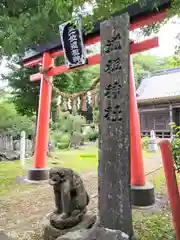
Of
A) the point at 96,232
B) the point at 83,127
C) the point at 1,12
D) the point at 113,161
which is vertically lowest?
the point at 96,232

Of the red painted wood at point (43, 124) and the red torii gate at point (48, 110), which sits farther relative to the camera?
the red painted wood at point (43, 124)

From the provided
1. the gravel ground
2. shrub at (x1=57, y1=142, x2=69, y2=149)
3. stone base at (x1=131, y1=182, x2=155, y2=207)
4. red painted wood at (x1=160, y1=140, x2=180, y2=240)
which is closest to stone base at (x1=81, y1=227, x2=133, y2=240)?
red painted wood at (x1=160, y1=140, x2=180, y2=240)

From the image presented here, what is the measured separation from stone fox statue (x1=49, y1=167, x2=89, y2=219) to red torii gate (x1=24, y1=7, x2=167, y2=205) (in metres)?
1.48

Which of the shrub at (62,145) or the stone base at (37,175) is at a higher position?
the shrub at (62,145)

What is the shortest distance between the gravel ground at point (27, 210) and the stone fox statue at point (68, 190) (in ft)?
2.39

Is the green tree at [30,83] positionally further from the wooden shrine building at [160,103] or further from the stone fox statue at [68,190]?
the stone fox statue at [68,190]

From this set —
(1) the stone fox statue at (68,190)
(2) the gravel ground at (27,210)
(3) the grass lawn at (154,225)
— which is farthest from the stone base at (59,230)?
(3) the grass lawn at (154,225)

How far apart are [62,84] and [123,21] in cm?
657

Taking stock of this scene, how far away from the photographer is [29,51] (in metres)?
5.98

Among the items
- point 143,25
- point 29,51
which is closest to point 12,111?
point 29,51

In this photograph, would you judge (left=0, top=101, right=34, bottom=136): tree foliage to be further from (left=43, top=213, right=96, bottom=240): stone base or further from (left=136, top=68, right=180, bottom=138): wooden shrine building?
(left=136, top=68, right=180, bottom=138): wooden shrine building

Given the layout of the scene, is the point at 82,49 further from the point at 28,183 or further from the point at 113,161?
the point at 28,183

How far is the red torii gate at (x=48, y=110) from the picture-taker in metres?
3.60

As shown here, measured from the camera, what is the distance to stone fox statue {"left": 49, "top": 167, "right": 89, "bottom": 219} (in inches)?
93.5
